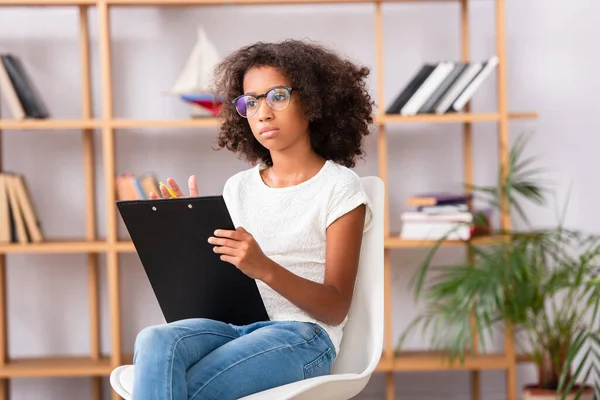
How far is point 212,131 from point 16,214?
739 millimetres

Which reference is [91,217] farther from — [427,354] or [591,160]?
[591,160]

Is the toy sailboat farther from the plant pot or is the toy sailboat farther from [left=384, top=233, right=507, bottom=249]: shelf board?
the plant pot

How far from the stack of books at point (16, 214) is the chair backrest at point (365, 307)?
1.50 m

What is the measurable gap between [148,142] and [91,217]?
0.34m

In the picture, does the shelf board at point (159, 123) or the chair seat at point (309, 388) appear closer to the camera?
the chair seat at point (309, 388)

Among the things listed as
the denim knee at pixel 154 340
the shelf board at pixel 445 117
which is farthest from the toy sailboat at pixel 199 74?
the denim knee at pixel 154 340

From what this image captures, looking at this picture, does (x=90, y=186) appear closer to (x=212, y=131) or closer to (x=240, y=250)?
(x=212, y=131)

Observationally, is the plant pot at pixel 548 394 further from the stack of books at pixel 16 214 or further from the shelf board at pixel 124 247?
the stack of books at pixel 16 214

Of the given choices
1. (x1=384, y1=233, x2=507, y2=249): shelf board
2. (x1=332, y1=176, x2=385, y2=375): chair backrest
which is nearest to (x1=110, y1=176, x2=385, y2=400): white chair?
(x1=332, y1=176, x2=385, y2=375): chair backrest

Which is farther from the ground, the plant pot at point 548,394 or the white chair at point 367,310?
the white chair at point 367,310

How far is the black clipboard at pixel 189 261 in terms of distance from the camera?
4.99 ft

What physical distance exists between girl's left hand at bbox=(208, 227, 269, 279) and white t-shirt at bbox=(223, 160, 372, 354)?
227mm

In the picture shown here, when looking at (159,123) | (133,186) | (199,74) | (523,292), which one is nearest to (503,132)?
(523,292)

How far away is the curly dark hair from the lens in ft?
5.79
